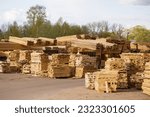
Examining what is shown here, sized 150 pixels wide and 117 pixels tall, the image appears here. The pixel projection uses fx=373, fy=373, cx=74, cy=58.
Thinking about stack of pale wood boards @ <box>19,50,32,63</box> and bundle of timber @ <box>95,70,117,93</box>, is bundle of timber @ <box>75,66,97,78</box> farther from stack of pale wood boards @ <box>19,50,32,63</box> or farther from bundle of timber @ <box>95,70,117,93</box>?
bundle of timber @ <box>95,70,117,93</box>

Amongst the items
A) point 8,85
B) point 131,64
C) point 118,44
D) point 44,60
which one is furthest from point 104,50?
point 8,85

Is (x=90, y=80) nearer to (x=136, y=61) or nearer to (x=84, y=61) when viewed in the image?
(x=136, y=61)

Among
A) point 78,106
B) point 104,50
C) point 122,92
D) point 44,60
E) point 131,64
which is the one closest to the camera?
point 78,106

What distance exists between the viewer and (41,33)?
3756 cm

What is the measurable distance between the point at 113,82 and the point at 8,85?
4620 millimetres

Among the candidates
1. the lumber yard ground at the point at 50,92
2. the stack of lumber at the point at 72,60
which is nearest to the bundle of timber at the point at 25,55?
the stack of lumber at the point at 72,60

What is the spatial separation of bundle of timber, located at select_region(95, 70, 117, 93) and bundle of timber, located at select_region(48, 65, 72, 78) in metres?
5.10

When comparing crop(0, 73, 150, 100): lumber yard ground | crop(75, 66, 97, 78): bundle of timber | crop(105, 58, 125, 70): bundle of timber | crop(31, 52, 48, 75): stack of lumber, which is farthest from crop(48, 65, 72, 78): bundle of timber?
crop(105, 58, 125, 70): bundle of timber

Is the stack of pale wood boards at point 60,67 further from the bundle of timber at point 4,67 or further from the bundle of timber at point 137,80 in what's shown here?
the bundle of timber at point 137,80

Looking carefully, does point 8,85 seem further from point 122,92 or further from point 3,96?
point 122,92

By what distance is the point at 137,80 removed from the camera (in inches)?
505

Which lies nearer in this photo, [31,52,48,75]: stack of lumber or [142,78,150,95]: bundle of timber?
[142,78,150,95]: bundle of timber

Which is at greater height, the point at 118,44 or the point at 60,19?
Result: the point at 60,19

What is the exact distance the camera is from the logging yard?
11672 mm
